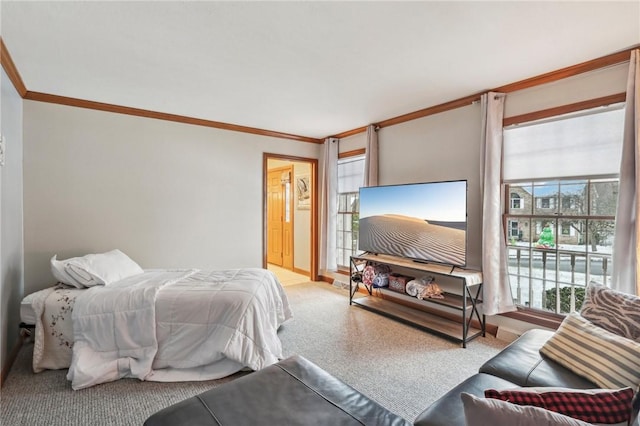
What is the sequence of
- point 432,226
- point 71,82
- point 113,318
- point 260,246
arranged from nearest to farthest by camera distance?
1. point 113,318
2. point 71,82
3. point 432,226
4. point 260,246

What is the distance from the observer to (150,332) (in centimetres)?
244

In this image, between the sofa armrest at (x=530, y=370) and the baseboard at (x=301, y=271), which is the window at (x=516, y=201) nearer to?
the sofa armrest at (x=530, y=370)

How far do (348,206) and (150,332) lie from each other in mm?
3460

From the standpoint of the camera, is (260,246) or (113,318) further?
(260,246)

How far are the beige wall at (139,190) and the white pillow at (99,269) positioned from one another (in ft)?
2.53

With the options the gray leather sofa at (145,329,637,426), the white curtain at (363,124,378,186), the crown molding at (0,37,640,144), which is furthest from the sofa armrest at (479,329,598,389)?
the white curtain at (363,124,378,186)

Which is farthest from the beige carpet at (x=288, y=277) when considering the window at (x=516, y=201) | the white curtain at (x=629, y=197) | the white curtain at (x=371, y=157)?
the white curtain at (x=629, y=197)

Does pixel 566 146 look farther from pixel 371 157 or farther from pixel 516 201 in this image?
pixel 371 157

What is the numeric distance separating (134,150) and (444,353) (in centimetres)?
403

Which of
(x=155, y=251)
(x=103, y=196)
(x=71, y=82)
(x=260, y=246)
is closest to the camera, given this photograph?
(x=71, y=82)

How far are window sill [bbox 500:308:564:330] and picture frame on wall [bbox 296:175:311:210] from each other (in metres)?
3.70

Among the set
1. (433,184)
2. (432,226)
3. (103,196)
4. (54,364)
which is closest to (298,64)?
(433,184)

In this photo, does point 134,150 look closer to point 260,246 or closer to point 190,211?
point 190,211

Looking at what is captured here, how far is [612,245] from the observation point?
2537 mm
